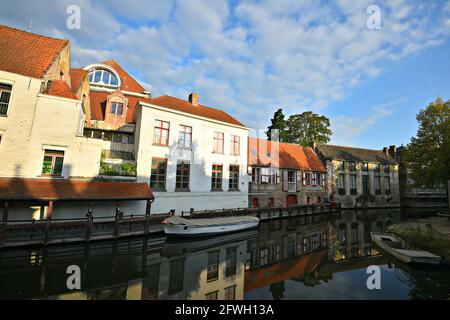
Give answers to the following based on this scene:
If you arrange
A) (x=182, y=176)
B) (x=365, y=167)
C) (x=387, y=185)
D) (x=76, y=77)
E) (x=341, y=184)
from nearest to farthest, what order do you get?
(x=182, y=176), (x=76, y=77), (x=341, y=184), (x=365, y=167), (x=387, y=185)

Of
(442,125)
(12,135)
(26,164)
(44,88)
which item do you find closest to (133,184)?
(26,164)

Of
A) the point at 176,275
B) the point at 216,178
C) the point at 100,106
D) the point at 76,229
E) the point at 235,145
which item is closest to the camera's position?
the point at 176,275

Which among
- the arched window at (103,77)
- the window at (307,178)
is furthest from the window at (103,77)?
the window at (307,178)

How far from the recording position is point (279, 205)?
1029 inches

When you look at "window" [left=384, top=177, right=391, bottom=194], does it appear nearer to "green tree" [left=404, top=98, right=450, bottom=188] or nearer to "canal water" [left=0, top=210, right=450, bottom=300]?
"green tree" [left=404, top=98, right=450, bottom=188]

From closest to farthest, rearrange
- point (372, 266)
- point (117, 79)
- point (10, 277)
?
point (10, 277), point (372, 266), point (117, 79)

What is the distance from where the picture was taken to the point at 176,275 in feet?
30.3

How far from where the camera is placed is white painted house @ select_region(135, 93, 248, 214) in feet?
56.8

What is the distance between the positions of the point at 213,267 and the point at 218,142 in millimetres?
12743

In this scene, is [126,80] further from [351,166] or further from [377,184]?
[377,184]

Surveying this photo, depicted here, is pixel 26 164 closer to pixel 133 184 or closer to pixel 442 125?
pixel 133 184

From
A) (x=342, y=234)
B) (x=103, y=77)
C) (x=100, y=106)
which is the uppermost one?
(x=103, y=77)

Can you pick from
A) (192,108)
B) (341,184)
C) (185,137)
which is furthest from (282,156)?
(185,137)

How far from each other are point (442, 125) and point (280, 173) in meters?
15.2
